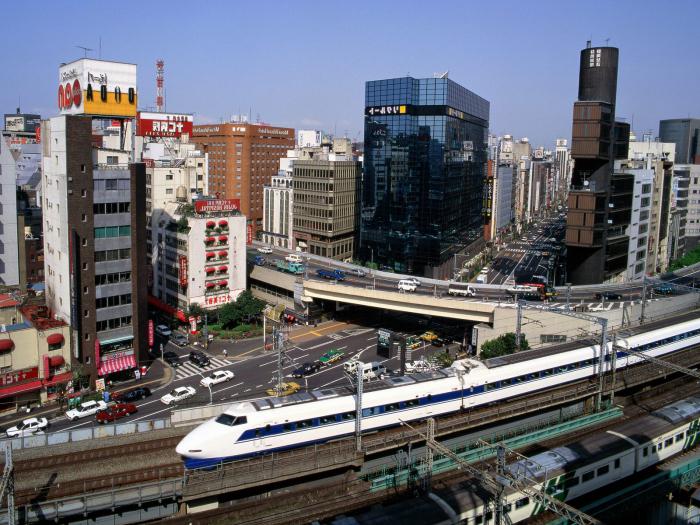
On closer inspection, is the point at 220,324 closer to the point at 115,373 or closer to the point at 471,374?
the point at 115,373

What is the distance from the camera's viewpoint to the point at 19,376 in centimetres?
4641

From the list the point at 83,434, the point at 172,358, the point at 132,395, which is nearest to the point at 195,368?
the point at 172,358

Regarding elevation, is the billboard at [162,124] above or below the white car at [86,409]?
above

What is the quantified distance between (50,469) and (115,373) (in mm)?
19707

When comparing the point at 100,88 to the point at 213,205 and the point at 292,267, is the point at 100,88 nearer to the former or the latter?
the point at 213,205

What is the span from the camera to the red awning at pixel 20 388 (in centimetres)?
4556

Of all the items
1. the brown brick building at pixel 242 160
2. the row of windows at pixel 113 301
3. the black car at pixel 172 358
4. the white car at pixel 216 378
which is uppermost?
the brown brick building at pixel 242 160

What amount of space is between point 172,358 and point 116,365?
7.71 meters

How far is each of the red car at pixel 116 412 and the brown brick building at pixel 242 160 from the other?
81551 millimetres

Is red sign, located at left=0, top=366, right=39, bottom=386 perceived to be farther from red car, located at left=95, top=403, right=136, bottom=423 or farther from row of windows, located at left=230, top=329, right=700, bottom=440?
row of windows, located at left=230, top=329, right=700, bottom=440

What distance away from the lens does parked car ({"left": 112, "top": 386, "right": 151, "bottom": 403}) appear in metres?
48.2

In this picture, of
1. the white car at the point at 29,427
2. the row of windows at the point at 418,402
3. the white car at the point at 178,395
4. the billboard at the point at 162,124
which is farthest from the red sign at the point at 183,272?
the row of windows at the point at 418,402

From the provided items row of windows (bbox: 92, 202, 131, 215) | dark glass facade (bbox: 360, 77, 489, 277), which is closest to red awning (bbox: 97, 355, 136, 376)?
row of windows (bbox: 92, 202, 131, 215)

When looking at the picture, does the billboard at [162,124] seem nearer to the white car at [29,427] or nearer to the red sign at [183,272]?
the red sign at [183,272]
